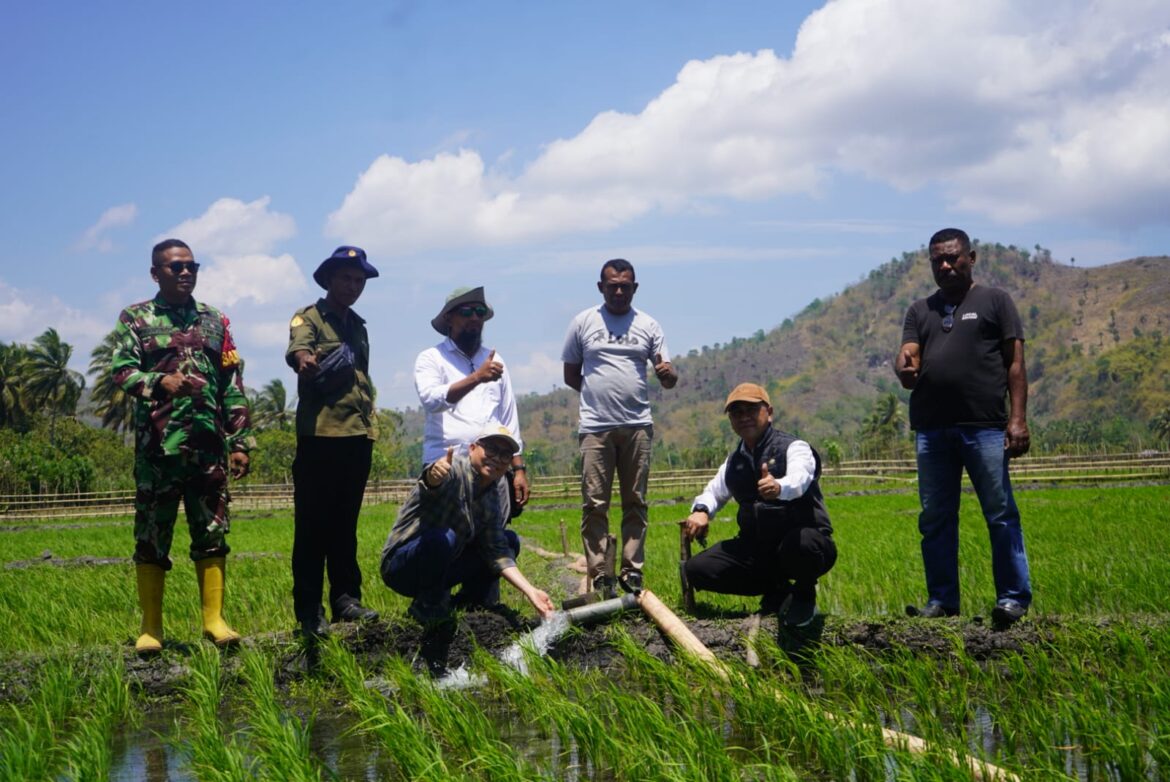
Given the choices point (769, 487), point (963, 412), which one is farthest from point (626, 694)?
point (963, 412)

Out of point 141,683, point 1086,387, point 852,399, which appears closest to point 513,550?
point 141,683

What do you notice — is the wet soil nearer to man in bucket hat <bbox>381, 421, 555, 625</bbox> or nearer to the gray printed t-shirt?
man in bucket hat <bbox>381, 421, 555, 625</bbox>

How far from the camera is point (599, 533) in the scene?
5.89 m

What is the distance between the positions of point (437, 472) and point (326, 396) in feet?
2.94

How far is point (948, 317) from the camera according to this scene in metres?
5.04

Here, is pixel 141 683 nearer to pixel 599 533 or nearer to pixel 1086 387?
pixel 599 533

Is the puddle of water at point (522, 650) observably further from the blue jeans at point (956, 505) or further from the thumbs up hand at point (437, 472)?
the blue jeans at point (956, 505)

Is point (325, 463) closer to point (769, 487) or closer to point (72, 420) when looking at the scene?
point (769, 487)

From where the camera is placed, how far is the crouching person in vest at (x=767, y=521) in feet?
15.5

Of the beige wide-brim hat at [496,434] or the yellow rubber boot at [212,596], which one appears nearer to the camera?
the beige wide-brim hat at [496,434]

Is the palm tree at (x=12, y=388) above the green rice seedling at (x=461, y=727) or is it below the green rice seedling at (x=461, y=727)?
above

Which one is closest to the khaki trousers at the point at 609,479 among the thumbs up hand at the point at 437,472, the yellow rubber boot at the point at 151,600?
the thumbs up hand at the point at 437,472

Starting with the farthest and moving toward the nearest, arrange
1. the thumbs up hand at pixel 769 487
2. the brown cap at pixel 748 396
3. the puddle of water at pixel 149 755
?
the brown cap at pixel 748 396 → the thumbs up hand at pixel 769 487 → the puddle of water at pixel 149 755

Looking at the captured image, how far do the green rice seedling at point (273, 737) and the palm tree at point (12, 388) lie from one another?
176 feet
